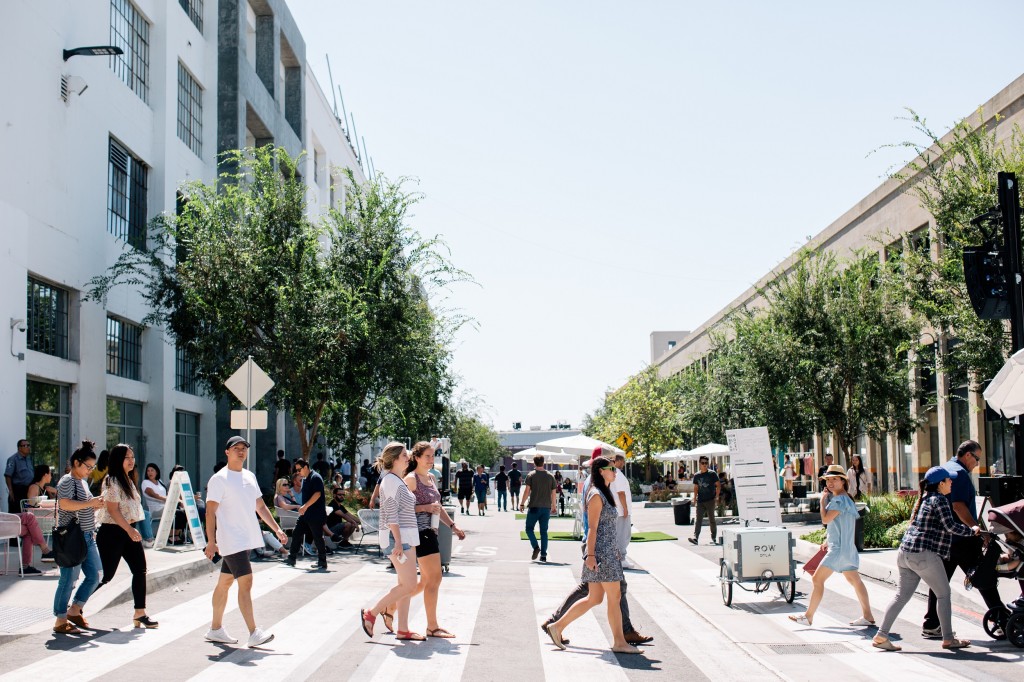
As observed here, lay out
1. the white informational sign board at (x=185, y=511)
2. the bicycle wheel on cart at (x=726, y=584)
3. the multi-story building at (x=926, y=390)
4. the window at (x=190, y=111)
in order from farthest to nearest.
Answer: the window at (x=190, y=111) → the multi-story building at (x=926, y=390) → the white informational sign board at (x=185, y=511) → the bicycle wheel on cart at (x=726, y=584)

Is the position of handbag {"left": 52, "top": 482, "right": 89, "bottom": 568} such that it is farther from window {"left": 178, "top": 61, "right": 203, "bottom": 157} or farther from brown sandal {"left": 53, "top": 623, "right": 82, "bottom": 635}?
Result: window {"left": 178, "top": 61, "right": 203, "bottom": 157}

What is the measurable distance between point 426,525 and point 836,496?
432 centimetres

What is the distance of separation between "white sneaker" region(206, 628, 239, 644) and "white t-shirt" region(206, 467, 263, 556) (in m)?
0.75

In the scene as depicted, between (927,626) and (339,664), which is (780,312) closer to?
(927,626)

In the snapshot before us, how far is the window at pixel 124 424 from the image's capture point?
946 inches

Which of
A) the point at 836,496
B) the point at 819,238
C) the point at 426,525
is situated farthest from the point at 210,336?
the point at 819,238

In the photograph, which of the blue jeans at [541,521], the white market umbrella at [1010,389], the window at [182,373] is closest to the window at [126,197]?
the window at [182,373]

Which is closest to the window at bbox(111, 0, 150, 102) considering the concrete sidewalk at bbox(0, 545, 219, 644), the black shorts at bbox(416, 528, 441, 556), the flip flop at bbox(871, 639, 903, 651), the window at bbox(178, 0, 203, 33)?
the window at bbox(178, 0, 203, 33)

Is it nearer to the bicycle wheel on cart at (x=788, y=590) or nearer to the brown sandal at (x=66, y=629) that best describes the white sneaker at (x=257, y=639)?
the brown sandal at (x=66, y=629)

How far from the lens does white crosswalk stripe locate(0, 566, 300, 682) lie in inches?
332

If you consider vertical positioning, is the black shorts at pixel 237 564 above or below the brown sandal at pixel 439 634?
above

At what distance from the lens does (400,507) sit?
32.9 ft

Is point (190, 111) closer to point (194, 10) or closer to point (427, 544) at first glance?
point (194, 10)

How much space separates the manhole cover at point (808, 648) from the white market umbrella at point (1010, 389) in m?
4.17
